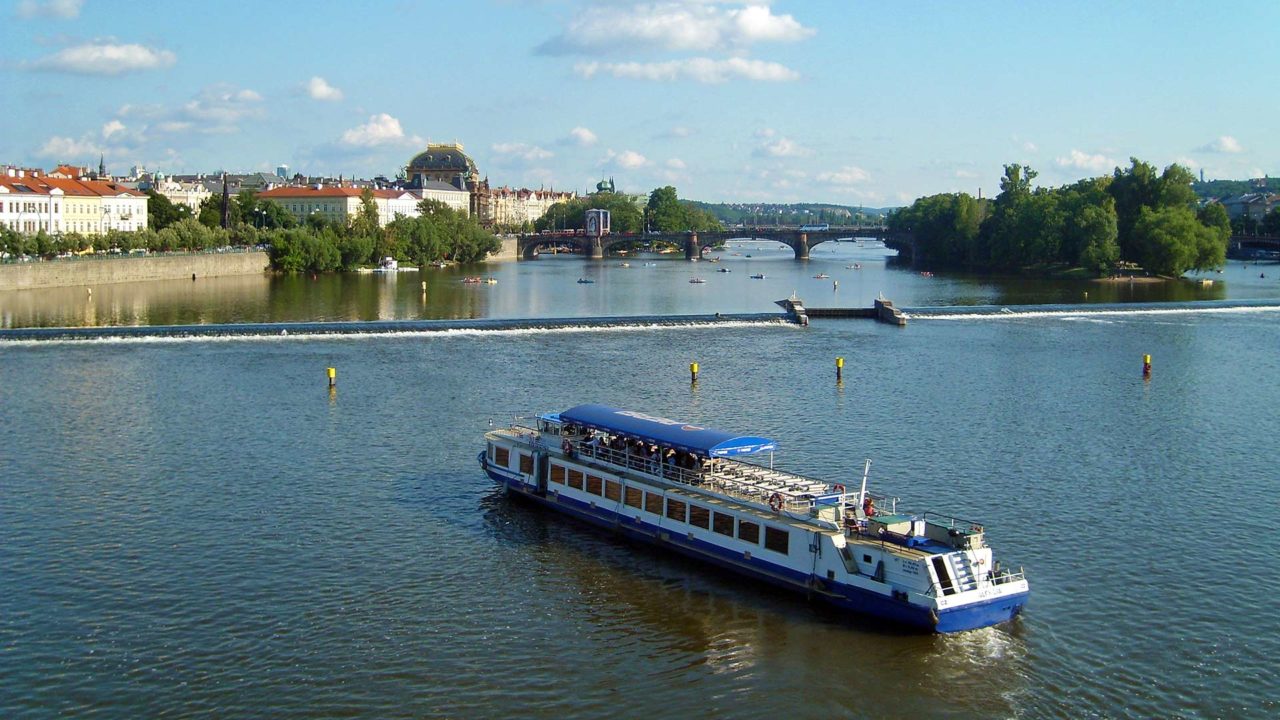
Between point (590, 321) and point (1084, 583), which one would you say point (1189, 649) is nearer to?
point (1084, 583)

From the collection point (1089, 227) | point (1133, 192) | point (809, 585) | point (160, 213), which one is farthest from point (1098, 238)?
point (809, 585)

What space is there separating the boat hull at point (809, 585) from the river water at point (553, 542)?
0.37 meters

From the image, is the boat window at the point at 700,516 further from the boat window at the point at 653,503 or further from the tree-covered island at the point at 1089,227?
the tree-covered island at the point at 1089,227

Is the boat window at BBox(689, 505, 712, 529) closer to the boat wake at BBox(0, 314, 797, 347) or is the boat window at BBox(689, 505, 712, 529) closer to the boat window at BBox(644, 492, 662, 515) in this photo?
the boat window at BBox(644, 492, 662, 515)

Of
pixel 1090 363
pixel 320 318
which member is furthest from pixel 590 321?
pixel 1090 363

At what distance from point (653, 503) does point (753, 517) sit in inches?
141

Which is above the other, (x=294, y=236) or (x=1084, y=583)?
(x=294, y=236)

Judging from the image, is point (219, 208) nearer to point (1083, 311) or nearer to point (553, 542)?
point (1083, 311)

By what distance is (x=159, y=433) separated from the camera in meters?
45.8

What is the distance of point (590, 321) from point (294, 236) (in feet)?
218

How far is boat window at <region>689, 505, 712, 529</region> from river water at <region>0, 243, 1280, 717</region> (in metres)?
1.15

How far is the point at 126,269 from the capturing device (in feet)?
380

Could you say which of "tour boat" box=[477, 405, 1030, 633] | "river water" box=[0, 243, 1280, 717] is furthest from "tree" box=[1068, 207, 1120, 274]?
"tour boat" box=[477, 405, 1030, 633]

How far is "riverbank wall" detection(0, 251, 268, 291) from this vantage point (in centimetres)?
10225
